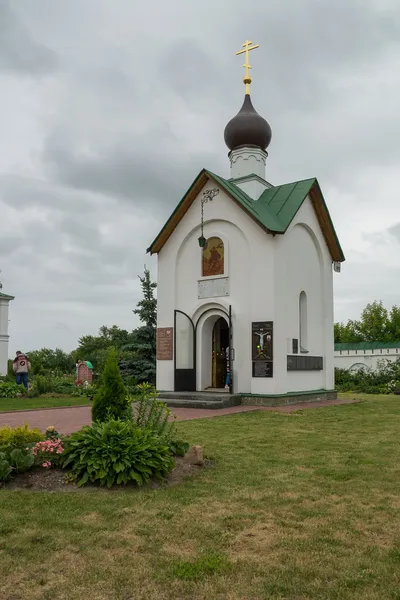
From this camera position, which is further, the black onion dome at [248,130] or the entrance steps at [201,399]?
the black onion dome at [248,130]

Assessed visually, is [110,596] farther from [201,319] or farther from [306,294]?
[306,294]

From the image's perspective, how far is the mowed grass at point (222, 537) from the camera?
3154 millimetres

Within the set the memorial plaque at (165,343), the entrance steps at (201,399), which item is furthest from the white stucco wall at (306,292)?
the memorial plaque at (165,343)

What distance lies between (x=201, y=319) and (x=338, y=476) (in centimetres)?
1132

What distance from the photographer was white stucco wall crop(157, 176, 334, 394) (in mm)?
15477

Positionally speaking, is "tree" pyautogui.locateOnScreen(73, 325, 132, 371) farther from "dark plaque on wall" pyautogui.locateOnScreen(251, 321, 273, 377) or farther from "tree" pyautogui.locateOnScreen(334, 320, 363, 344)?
"dark plaque on wall" pyautogui.locateOnScreen(251, 321, 273, 377)

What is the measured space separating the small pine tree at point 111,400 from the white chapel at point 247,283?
856 cm

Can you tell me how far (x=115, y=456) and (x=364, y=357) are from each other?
26.8 m

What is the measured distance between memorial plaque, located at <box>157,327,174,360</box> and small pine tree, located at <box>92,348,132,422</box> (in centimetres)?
1002

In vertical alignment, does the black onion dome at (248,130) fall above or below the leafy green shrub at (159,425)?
above

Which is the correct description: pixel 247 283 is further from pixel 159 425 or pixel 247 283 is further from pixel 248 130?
pixel 159 425

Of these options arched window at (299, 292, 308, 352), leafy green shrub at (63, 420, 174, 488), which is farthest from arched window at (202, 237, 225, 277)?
leafy green shrub at (63, 420, 174, 488)

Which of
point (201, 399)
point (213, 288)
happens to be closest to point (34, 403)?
point (201, 399)

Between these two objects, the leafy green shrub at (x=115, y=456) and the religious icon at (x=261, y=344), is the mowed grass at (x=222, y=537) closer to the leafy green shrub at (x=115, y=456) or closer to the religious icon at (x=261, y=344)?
the leafy green shrub at (x=115, y=456)
